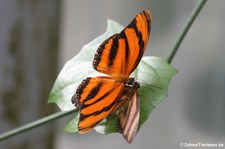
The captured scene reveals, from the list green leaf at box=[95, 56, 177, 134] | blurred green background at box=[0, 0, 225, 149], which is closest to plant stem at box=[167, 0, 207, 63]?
green leaf at box=[95, 56, 177, 134]

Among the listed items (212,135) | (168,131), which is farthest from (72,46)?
(212,135)

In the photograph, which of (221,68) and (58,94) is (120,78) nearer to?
(58,94)

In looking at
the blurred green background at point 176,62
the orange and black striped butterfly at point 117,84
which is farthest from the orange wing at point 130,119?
the blurred green background at point 176,62

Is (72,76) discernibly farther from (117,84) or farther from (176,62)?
(176,62)

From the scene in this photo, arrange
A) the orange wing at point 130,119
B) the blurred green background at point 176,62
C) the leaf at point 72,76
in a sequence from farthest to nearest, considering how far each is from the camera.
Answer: the blurred green background at point 176,62, the leaf at point 72,76, the orange wing at point 130,119

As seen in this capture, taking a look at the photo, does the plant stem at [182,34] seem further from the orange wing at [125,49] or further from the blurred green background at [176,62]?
the blurred green background at [176,62]

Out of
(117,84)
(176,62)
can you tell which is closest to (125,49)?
(117,84)

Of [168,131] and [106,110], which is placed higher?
[106,110]
